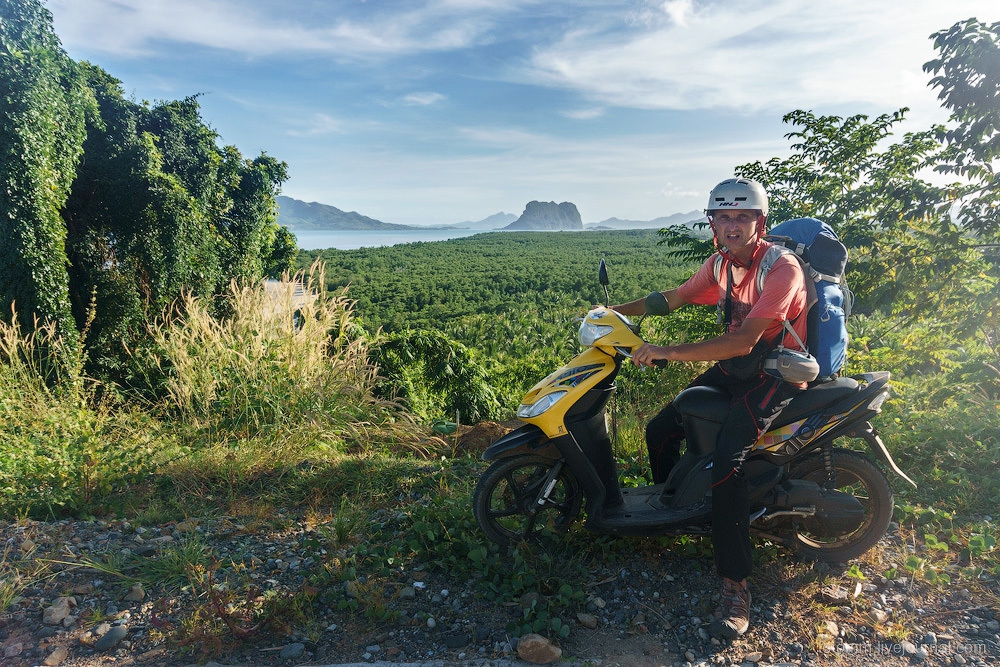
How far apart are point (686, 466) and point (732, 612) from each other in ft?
2.48

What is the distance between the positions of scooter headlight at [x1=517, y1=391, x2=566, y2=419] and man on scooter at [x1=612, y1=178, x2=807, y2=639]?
480mm

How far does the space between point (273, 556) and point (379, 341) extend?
4.50 meters

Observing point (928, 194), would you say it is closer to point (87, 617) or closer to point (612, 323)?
point (612, 323)

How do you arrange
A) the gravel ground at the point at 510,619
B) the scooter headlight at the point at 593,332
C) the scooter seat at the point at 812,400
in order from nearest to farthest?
the gravel ground at the point at 510,619 → the scooter seat at the point at 812,400 → the scooter headlight at the point at 593,332

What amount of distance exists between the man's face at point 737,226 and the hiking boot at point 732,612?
1.71 meters

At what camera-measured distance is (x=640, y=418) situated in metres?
5.76

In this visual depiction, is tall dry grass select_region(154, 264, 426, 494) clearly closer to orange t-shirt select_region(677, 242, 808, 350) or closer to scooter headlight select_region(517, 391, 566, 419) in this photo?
scooter headlight select_region(517, 391, 566, 419)

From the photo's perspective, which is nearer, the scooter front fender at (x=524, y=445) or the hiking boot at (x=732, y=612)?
the hiking boot at (x=732, y=612)

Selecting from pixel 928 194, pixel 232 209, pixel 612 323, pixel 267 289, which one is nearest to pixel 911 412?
pixel 928 194

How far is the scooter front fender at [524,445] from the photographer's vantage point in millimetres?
3227

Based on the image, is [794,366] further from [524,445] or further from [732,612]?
[524,445]

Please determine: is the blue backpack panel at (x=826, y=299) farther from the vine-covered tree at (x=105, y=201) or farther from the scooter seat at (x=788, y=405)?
the vine-covered tree at (x=105, y=201)

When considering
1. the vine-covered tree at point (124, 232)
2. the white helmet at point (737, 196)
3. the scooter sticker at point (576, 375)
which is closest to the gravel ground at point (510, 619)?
the scooter sticker at point (576, 375)

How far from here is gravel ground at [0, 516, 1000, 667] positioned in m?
2.69
